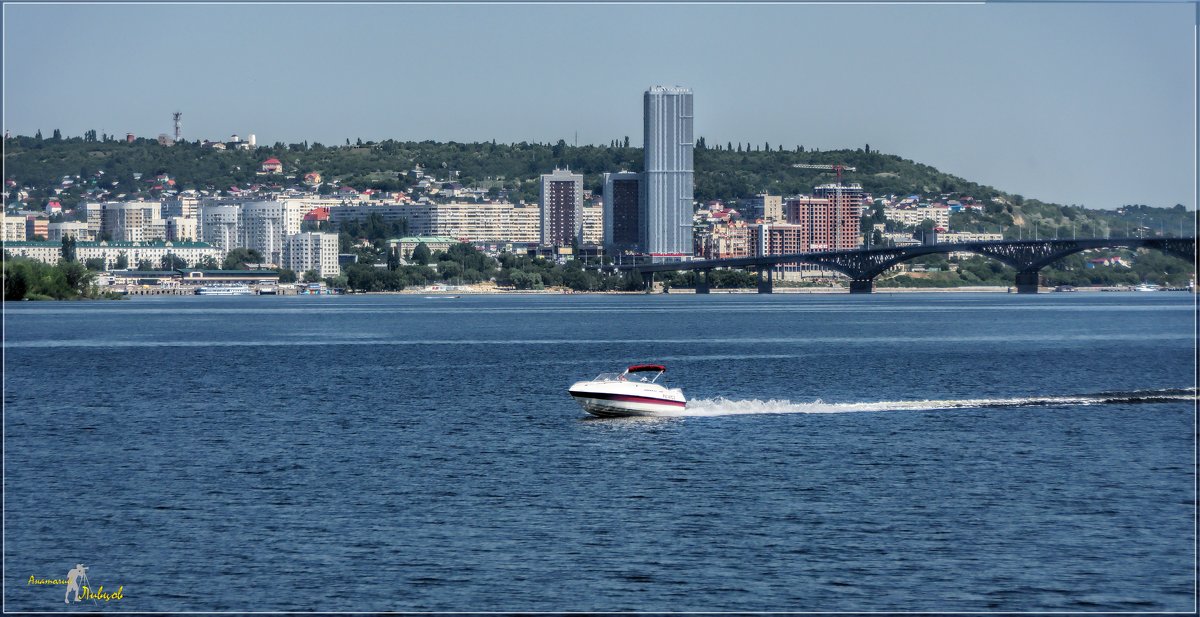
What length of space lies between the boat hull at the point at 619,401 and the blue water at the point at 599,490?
3.17ft

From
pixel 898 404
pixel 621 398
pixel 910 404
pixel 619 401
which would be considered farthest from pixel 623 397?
pixel 910 404

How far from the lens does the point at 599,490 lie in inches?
1487

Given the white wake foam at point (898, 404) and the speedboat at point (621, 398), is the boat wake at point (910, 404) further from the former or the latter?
the speedboat at point (621, 398)

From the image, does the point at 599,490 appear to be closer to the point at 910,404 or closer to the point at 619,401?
the point at 619,401

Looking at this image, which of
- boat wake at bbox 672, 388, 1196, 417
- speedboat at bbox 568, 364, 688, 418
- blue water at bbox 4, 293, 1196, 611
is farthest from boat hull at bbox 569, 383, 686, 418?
blue water at bbox 4, 293, 1196, 611

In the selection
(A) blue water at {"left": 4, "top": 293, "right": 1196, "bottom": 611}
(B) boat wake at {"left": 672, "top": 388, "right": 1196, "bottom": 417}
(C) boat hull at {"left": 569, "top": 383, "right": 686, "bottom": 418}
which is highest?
(C) boat hull at {"left": 569, "top": 383, "right": 686, "bottom": 418}

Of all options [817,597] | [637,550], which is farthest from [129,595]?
[817,597]

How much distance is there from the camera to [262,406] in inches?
2325

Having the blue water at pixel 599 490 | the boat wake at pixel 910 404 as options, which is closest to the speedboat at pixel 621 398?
the boat wake at pixel 910 404

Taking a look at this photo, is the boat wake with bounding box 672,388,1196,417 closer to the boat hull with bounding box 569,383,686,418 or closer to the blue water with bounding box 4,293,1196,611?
the blue water with bounding box 4,293,1196,611

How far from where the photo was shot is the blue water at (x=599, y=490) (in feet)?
92.4

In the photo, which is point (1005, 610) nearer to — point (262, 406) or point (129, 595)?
point (129, 595)

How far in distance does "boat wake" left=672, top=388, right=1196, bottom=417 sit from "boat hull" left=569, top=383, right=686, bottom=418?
0.84 metres

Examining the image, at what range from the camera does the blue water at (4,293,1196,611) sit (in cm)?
2816
